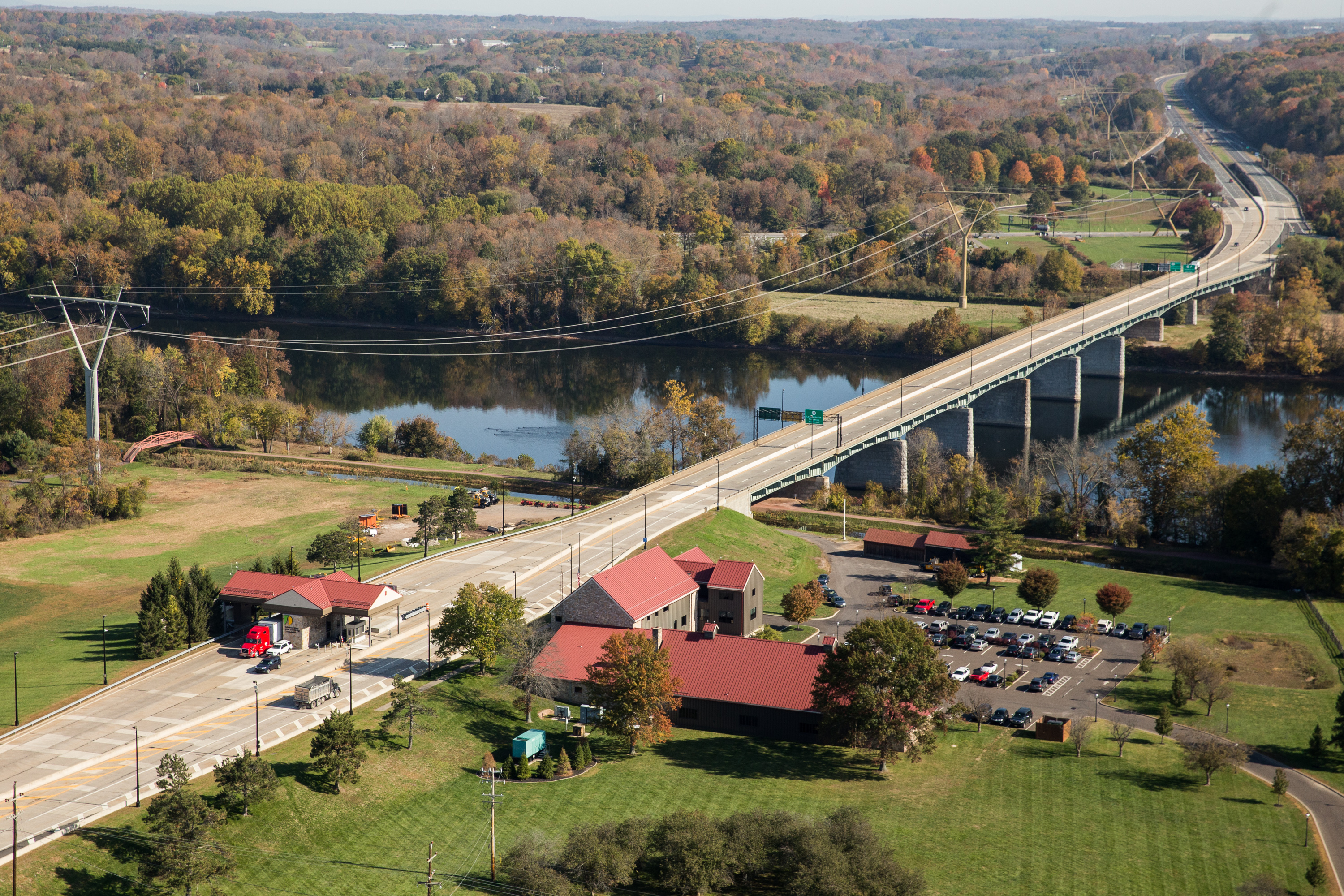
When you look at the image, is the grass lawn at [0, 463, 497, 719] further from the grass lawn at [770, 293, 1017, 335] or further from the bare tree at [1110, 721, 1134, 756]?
the grass lawn at [770, 293, 1017, 335]

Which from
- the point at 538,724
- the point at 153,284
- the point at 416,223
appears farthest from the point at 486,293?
the point at 538,724

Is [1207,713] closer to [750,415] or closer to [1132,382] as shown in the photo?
[750,415]

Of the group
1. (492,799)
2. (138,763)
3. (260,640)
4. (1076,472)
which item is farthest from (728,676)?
(1076,472)

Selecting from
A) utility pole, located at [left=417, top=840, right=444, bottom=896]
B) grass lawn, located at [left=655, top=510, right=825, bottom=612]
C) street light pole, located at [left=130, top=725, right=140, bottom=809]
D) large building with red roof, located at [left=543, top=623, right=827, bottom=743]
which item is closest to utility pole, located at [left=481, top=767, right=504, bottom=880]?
utility pole, located at [left=417, top=840, right=444, bottom=896]

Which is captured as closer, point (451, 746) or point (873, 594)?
point (451, 746)

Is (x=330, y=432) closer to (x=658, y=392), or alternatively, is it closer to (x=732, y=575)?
(x=658, y=392)

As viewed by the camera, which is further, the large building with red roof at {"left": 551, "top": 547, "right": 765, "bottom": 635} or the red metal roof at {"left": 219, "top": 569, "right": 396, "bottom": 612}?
the large building with red roof at {"left": 551, "top": 547, "right": 765, "bottom": 635}

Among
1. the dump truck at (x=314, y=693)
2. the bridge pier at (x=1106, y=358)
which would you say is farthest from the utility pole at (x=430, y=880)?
the bridge pier at (x=1106, y=358)
